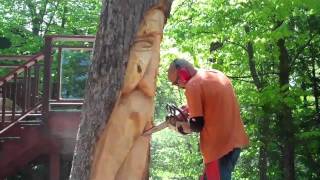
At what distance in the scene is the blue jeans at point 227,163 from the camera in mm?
4531

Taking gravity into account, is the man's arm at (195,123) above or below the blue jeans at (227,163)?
above

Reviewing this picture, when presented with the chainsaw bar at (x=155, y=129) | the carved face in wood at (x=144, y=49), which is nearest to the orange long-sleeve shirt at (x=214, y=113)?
the chainsaw bar at (x=155, y=129)

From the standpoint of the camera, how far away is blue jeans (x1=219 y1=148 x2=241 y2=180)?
4.53m

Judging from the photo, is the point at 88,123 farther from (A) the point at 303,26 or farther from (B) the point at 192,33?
(A) the point at 303,26

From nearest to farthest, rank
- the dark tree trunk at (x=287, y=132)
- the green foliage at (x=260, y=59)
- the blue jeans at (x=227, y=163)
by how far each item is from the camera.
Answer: the blue jeans at (x=227, y=163) → the green foliage at (x=260, y=59) → the dark tree trunk at (x=287, y=132)

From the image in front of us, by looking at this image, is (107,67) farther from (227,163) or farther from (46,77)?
(46,77)

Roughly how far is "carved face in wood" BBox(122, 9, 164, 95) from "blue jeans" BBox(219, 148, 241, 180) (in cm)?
94

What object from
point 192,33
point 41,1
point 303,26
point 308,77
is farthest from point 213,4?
point 41,1

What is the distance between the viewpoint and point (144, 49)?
480cm

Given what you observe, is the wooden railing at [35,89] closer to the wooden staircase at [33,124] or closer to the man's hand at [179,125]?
Result: the wooden staircase at [33,124]

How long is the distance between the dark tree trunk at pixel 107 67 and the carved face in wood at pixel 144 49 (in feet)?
0.19

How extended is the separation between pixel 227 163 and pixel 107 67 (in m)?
1.37

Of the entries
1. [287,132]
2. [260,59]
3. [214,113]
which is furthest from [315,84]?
[214,113]

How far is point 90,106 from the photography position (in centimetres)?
481
